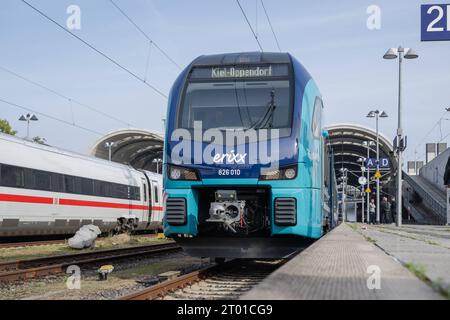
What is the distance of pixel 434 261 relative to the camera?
24.1 feet

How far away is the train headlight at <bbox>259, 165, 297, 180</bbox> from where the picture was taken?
8.94 metres

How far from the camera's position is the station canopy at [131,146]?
58.1 m

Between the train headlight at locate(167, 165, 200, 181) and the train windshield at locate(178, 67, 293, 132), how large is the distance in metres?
0.72

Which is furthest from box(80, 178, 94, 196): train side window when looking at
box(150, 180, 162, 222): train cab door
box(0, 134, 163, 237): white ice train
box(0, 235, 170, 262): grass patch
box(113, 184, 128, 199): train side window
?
box(150, 180, 162, 222): train cab door

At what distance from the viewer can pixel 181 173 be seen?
30.3 ft

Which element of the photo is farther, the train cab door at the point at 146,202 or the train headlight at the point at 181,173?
the train cab door at the point at 146,202

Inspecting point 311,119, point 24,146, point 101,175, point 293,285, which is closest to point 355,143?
point 101,175

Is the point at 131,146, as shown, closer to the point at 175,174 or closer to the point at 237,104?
the point at 237,104

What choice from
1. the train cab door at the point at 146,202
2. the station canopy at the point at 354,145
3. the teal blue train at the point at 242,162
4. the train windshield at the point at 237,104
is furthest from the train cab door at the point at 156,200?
the teal blue train at the point at 242,162

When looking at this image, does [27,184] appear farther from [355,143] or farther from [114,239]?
[355,143]

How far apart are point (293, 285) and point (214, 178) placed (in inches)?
170

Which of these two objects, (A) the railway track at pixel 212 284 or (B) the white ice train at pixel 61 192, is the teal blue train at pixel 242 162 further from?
(B) the white ice train at pixel 61 192

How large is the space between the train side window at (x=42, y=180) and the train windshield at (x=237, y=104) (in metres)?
10.2

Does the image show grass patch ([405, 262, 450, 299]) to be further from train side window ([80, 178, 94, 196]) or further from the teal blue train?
train side window ([80, 178, 94, 196])
